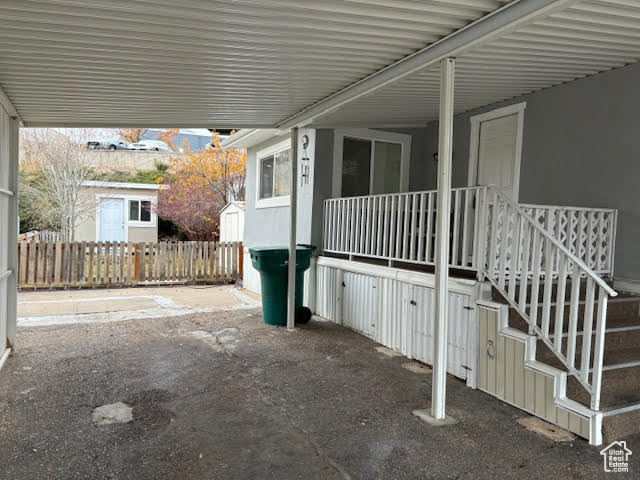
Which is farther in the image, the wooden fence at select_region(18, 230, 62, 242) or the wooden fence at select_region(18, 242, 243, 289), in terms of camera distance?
the wooden fence at select_region(18, 230, 62, 242)

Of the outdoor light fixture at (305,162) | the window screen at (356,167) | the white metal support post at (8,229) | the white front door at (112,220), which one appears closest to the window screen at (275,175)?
the outdoor light fixture at (305,162)

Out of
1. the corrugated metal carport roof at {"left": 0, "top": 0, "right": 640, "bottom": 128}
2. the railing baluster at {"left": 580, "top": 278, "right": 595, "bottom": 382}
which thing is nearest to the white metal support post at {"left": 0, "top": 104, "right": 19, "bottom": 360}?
the corrugated metal carport roof at {"left": 0, "top": 0, "right": 640, "bottom": 128}

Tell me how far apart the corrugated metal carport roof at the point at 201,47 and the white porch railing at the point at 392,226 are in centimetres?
181

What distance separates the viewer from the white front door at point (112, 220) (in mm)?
17828

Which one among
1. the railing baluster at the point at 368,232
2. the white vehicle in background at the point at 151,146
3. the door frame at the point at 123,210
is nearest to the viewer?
the railing baluster at the point at 368,232

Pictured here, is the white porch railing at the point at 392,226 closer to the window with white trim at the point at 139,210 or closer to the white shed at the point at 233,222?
the white shed at the point at 233,222

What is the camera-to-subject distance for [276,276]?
727 cm

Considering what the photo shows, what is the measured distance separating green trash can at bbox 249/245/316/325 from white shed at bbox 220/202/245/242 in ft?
19.2

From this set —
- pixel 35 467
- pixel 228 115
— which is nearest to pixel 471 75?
pixel 228 115

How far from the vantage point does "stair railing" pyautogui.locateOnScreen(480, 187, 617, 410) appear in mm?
3479

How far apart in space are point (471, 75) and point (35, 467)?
516 cm

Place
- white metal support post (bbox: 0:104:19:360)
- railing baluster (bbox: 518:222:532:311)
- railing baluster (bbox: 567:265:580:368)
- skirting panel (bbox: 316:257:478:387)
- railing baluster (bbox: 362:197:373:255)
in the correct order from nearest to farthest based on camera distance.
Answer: railing baluster (bbox: 567:265:580:368)
railing baluster (bbox: 518:222:532:311)
skirting panel (bbox: 316:257:478:387)
white metal support post (bbox: 0:104:19:360)
railing baluster (bbox: 362:197:373:255)

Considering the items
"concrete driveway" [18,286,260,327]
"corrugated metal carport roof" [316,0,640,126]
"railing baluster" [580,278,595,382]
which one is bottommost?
"concrete driveway" [18,286,260,327]

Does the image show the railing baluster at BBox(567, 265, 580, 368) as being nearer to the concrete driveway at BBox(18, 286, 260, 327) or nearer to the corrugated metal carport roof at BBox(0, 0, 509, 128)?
the corrugated metal carport roof at BBox(0, 0, 509, 128)
